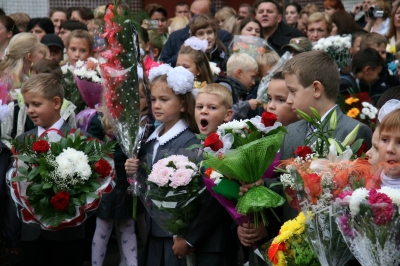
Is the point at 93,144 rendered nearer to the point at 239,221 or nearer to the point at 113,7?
the point at 113,7

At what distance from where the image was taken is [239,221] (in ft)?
16.2

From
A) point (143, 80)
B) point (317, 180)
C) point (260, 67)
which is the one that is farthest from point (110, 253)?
point (317, 180)

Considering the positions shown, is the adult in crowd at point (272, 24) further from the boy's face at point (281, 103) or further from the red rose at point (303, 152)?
the red rose at point (303, 152)

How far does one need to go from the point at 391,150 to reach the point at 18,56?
531cm

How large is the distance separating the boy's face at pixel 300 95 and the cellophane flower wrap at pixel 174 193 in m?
0.78

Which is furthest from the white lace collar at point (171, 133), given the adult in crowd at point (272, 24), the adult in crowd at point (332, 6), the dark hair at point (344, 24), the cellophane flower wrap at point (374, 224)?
the adult in crowd at point (332, 6)

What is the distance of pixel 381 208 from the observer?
354 centimetres

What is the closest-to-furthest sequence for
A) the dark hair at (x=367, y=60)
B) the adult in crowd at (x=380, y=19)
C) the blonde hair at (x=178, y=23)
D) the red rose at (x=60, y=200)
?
the red rose at (x=60, y=200), the dark hair at (x=367, y=60), the adult in crowd at (x=380, y=19), the blonde hair at (x=178, y=23)

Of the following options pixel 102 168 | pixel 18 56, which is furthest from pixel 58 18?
pixel 102 168

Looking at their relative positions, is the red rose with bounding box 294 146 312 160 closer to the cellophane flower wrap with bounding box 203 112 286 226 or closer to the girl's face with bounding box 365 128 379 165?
the cellophane flower wrap with bounding box 203 112 286 226

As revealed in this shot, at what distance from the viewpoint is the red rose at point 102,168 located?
19.1 ft

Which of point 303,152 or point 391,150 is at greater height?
point 391,150

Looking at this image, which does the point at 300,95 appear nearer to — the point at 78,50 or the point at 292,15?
the point at 78,50

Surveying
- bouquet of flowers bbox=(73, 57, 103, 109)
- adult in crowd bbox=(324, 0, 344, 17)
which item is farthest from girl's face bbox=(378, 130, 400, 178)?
adult in crowd bbox=(324, 0, 344, 17)
